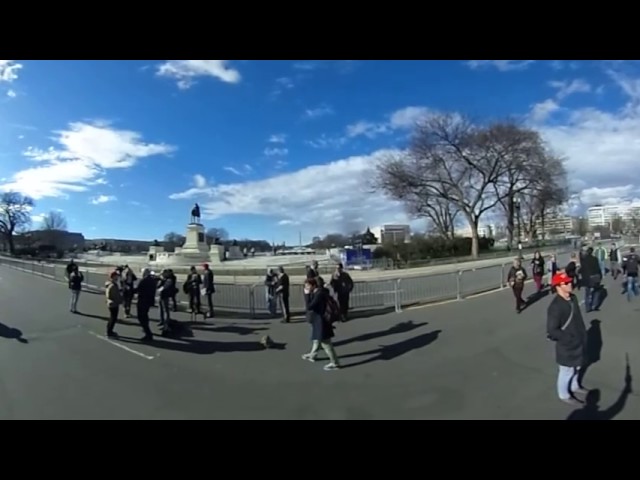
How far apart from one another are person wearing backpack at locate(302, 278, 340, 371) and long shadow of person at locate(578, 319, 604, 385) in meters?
1.31

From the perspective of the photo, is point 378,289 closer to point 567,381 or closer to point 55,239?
point 567,381

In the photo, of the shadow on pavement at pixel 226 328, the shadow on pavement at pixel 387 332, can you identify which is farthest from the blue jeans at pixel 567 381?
the shadow on pavement at pixel 226 328

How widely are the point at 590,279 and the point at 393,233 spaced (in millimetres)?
1602

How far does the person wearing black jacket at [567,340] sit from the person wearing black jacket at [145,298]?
1887mm

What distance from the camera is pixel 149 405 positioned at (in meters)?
1.26

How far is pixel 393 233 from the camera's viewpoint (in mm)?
1208

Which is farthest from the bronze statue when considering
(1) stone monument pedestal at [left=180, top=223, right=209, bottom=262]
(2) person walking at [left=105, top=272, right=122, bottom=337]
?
(2) person walking at [left=105, top=272, right=122, bottom=337]

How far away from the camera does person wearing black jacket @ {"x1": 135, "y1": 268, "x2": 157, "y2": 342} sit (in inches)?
51.9

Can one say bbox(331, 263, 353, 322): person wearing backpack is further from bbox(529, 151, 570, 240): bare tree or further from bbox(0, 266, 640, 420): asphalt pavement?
bbox(529, 151, 570, 240): bare tree

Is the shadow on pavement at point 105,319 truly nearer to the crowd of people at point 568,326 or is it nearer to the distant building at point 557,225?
the crowd of people at point 568,326
